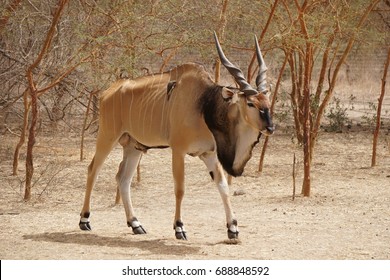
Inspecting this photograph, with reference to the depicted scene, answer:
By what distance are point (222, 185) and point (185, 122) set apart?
0.55m

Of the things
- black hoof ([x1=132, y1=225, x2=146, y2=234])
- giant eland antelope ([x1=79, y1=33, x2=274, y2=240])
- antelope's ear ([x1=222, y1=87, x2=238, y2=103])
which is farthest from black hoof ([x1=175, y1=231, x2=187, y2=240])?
antelope's ear ([x1=222, y1=87, x2=238, y2=103])

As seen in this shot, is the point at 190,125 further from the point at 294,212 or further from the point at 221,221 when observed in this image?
the point at 294,212

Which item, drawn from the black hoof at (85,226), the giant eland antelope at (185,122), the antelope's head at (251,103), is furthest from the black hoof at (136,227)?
the antelope's head at (251,103)

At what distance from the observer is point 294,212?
811 centimetres

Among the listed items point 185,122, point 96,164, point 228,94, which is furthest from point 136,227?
point 228,94

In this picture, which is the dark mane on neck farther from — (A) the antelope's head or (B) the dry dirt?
(B) the dry dirt

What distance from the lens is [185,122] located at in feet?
21.7

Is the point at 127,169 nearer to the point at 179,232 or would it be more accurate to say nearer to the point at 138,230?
the point at 138,230

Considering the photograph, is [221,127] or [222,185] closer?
[221,127]

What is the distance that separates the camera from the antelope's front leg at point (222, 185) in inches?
255

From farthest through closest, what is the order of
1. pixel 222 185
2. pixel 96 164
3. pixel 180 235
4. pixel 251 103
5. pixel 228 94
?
pixel 96 164
pixel 222 185
pixel 180 235
pixel 228 94
pixel 251 103

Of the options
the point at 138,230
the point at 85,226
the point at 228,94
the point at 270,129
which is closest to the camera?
the point at 270,129

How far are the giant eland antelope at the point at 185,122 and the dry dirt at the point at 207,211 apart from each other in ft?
1.18

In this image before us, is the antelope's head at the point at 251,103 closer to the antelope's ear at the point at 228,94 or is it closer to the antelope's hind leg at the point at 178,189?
the antelope's ear at the point at 228,94
